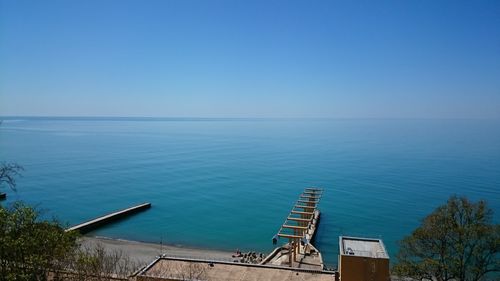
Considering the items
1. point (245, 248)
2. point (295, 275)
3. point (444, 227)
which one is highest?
point (444, 227)

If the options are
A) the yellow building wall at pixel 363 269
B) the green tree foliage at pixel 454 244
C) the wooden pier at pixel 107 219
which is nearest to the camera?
the yellow building wall at pixel 363 269

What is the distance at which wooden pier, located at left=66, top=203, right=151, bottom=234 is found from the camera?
144 feet

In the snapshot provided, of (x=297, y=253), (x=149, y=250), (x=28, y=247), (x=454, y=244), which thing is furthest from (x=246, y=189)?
(x=28, y=247)

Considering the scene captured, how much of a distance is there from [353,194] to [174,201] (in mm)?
28880

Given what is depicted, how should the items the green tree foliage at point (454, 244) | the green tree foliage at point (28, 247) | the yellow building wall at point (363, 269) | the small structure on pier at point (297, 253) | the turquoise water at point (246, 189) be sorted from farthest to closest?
the turquoise water at point (246, 189), the small structure on pier at point (297, 253), the green tree foliage at point (454, 244), the yellow building wall at point (363, 269), the green tree foliage at point (28, 247)

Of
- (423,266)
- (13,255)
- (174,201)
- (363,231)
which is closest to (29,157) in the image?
(174,201)

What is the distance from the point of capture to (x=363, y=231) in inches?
1735

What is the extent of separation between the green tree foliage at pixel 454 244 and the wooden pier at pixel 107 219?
34.9 m

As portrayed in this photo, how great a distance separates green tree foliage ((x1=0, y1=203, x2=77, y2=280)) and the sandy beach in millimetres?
19886

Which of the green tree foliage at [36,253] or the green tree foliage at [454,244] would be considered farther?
the green tree foliage at [454,244]

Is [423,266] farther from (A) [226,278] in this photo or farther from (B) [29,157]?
(B) [29,157]

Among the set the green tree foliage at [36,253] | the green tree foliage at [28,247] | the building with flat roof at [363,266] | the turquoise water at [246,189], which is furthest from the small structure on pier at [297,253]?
the green tree foliage at [28,247]

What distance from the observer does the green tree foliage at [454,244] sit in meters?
19.6

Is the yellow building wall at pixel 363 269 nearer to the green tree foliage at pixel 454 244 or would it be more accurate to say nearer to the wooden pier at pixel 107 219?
the green tree foliage at pixel 454 244
